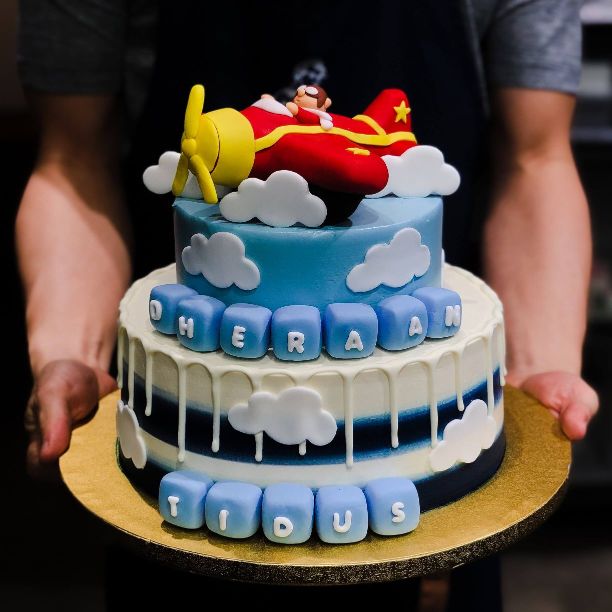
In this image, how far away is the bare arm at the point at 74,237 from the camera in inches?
62.1

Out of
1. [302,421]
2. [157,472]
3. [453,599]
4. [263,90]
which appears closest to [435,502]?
[302,421]

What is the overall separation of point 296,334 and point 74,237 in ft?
2.29

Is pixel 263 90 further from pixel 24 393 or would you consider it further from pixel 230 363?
pixel 24 393

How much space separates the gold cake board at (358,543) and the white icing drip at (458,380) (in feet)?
0.39

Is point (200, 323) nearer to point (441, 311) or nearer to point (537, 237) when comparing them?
point (441, 311)

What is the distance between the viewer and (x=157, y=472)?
3.89ft

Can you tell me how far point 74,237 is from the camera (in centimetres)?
164

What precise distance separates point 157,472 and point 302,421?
215 mm

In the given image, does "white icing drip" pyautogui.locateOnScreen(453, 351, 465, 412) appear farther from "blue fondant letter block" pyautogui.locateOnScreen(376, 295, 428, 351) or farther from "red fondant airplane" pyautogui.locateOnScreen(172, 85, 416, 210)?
"red fondant airplane" pyautogui.locateOnScreen(172, 85, 416, 210)

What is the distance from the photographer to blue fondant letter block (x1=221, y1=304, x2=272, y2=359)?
108 cm

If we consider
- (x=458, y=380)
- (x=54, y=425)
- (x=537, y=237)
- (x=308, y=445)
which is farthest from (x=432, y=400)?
(x=537, y=237)

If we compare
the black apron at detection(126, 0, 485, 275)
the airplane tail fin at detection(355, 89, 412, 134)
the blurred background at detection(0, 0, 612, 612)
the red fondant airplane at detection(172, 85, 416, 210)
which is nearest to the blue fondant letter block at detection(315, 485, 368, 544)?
the red fondant airplane at detection(172, 85, 416, 210)

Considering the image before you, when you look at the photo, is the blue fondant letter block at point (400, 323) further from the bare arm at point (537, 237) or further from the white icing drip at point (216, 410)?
the bare arm at point (537, 237)

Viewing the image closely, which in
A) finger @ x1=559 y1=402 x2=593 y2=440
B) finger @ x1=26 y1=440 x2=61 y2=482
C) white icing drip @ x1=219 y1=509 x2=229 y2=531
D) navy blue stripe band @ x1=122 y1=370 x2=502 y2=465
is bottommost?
finger @ x1=26 y1=440 x2=61 y2=482
